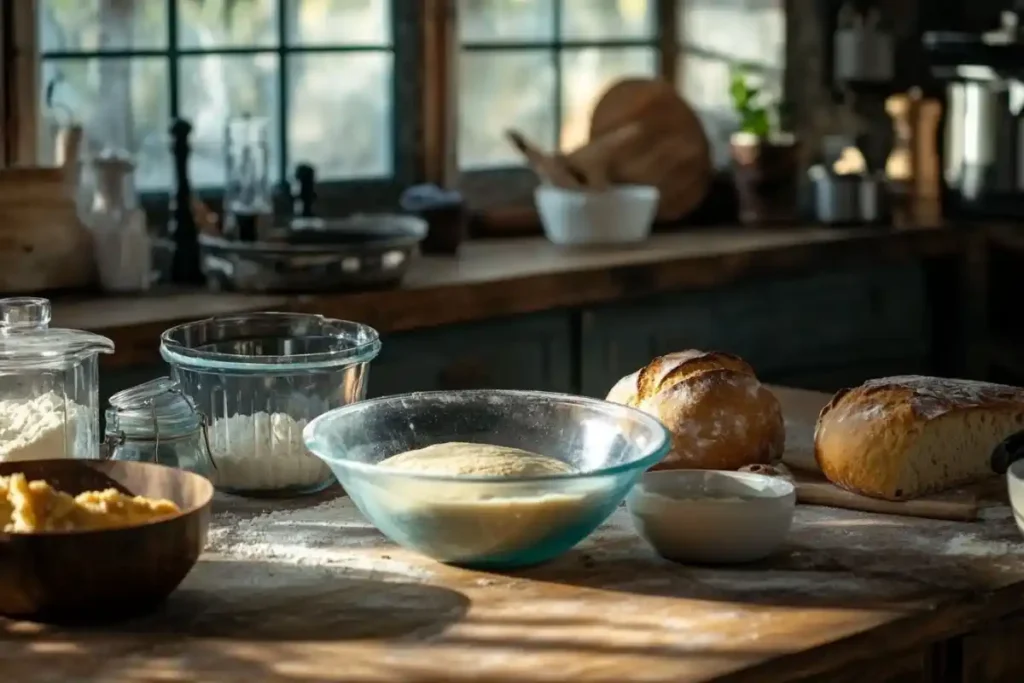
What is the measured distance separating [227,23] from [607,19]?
1035 mm

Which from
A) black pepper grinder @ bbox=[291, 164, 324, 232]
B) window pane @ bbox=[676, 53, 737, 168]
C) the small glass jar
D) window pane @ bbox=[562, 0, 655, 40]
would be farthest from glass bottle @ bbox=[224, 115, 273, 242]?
the small glass jar

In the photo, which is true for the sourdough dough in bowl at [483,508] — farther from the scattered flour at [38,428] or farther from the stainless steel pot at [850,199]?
the stainless steel pot at [850,199]

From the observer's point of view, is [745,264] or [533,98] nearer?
[745,264]

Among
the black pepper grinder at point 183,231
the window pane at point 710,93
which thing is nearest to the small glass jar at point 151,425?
the black pepper grinder at point 183,231

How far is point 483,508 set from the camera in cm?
147

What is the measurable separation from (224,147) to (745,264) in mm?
1089

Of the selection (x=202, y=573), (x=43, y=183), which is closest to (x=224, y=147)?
(x=43, y=183)

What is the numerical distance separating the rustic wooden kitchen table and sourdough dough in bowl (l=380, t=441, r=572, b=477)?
81mm

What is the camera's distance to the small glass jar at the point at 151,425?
164 centimetres

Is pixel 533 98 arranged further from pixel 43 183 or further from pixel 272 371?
pixel 272 371

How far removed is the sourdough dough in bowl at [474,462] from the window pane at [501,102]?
229cm

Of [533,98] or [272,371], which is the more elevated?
[533,98]

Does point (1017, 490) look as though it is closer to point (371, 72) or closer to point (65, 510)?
point (65, 510)

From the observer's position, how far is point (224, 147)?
11.1 feet
